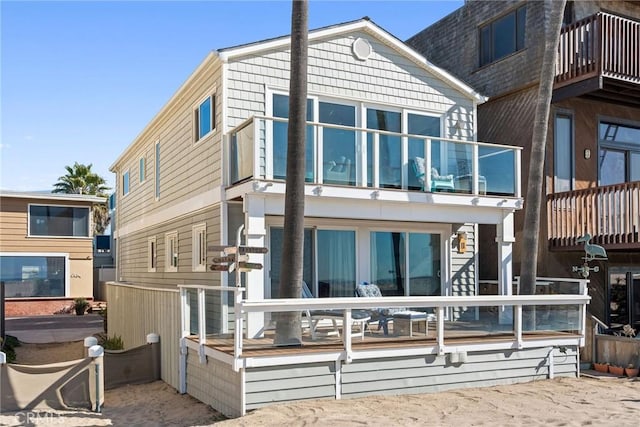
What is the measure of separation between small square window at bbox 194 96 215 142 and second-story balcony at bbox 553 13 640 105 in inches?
296

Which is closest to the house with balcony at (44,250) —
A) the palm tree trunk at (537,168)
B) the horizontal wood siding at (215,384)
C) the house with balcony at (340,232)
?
the house with balcony at (340,232)

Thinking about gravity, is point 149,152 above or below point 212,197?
above

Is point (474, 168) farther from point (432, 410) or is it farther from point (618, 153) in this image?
point (432, 410)

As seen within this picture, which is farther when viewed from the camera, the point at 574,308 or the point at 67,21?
the point at 67,21

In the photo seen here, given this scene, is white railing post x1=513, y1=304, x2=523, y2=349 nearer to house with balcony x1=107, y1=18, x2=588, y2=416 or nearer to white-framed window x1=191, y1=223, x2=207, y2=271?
house with balcony x1=107, y1=18, x2=588, y2=416

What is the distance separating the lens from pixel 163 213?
52.5ft

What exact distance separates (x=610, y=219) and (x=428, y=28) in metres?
8.73

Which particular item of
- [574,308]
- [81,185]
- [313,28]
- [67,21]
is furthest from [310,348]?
[81,185]

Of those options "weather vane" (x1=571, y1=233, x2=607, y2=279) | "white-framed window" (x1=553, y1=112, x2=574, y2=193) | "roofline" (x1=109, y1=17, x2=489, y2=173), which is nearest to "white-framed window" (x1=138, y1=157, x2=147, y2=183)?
"roofline" (x1=109, y1=17, x2=489, y2=173)

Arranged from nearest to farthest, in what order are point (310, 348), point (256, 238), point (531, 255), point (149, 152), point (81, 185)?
point (310, 348) → point (256, 238) → point (531, 255) → point (149, 152) → point (81, 185)

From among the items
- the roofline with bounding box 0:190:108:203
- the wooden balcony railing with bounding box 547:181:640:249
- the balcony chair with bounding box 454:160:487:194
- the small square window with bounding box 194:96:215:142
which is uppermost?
the small square window with bounding box 194:96:215:142

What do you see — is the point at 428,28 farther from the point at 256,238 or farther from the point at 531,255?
the point at 256,238

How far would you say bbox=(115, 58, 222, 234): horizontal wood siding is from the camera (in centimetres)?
1232

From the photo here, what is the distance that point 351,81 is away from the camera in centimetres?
1312
